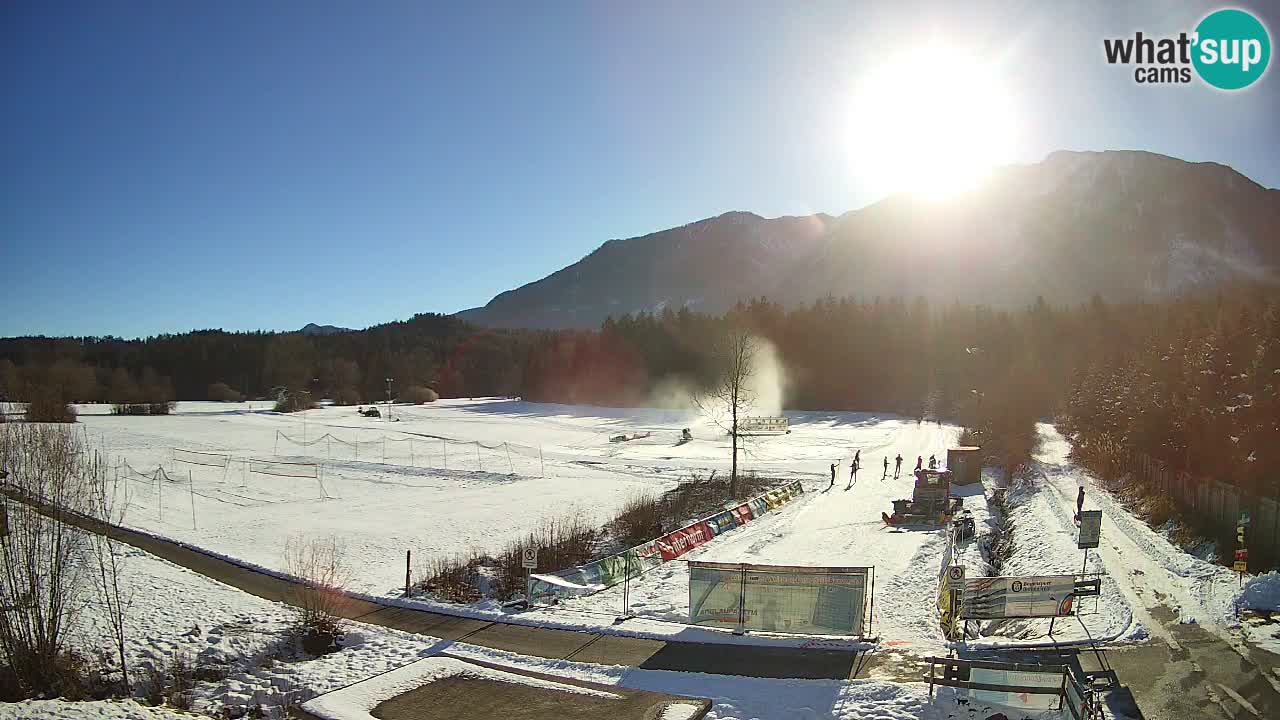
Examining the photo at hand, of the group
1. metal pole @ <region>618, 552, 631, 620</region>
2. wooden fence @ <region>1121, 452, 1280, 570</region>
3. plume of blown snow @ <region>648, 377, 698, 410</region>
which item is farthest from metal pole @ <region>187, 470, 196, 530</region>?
plume of blown snow @ <region>648, 377, 698, 410</region>

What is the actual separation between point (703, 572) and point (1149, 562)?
1413cm

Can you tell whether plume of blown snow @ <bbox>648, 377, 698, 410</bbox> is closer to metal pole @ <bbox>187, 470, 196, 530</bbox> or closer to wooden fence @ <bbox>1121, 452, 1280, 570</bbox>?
metal pole @ <bbox>187, 470, 196, 530</bbox>

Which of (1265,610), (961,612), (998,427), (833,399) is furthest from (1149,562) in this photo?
(833,399)

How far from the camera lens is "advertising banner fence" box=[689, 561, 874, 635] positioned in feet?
53.6

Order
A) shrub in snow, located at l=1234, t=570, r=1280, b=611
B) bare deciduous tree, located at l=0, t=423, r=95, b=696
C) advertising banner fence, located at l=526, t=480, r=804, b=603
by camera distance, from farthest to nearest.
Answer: advertising banner fence, located at l=526, t=480, r=804, b=603, shrub in snow, located at l=1234, t=570, r=1280, b=611, bare deciduous tree, located at l=0, t=423, r=95, b=696

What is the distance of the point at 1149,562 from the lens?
837 inches

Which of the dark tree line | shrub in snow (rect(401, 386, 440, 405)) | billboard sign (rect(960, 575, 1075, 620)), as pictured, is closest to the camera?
billboard sign (rect(960, 575, 1075, 620))

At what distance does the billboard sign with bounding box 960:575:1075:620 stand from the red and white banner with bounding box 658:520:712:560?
11150 mm

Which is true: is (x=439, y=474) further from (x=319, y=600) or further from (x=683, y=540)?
(x=319, y=600)

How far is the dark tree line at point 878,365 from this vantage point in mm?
29625

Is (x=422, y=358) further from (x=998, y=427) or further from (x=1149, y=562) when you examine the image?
(x=1149, y=562)

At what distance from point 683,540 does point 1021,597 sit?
41.9ft

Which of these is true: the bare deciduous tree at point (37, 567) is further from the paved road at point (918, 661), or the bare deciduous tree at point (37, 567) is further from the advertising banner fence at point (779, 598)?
the advertising banner fence at point (779, 598)

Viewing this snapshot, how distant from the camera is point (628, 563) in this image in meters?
23.0
